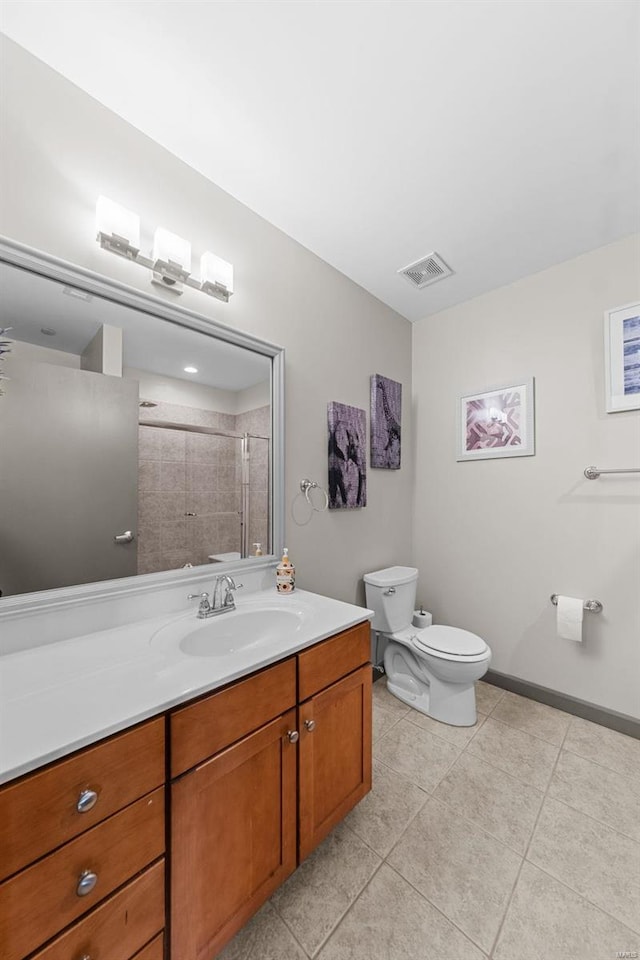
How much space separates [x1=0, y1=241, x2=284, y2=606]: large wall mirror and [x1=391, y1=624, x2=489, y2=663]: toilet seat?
105 centimetres

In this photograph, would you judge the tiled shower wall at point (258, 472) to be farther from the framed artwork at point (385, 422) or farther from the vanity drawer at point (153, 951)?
the vanity drawer at point (153, 951)

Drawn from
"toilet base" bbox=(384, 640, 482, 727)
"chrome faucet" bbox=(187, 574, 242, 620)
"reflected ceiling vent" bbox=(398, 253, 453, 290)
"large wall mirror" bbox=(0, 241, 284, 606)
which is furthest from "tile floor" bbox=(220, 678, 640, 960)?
"reflected ceiling vent" bbox=(398, 253, 453, 290)

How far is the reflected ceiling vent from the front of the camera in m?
2.03

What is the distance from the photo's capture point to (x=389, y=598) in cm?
214

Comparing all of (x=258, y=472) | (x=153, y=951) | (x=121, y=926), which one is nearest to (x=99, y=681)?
(x=121, y=926)

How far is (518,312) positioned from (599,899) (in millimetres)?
2571

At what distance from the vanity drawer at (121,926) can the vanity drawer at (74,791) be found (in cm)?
17

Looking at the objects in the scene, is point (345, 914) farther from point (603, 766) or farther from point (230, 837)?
point (603, 766)

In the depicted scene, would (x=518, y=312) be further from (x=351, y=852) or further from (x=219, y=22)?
(x=351, y=852)

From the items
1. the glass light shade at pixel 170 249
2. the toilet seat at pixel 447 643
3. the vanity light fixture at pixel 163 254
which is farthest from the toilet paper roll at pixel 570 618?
the glass light shade at pixel 170 249

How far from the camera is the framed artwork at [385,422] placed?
7.52 feet

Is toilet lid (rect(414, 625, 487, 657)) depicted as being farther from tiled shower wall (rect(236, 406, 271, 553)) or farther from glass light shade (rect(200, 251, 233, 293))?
glass light shade (rect(200, 251, 233, 293))

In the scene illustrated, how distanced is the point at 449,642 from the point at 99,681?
168cm

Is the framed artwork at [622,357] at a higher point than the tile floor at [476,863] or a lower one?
higher
